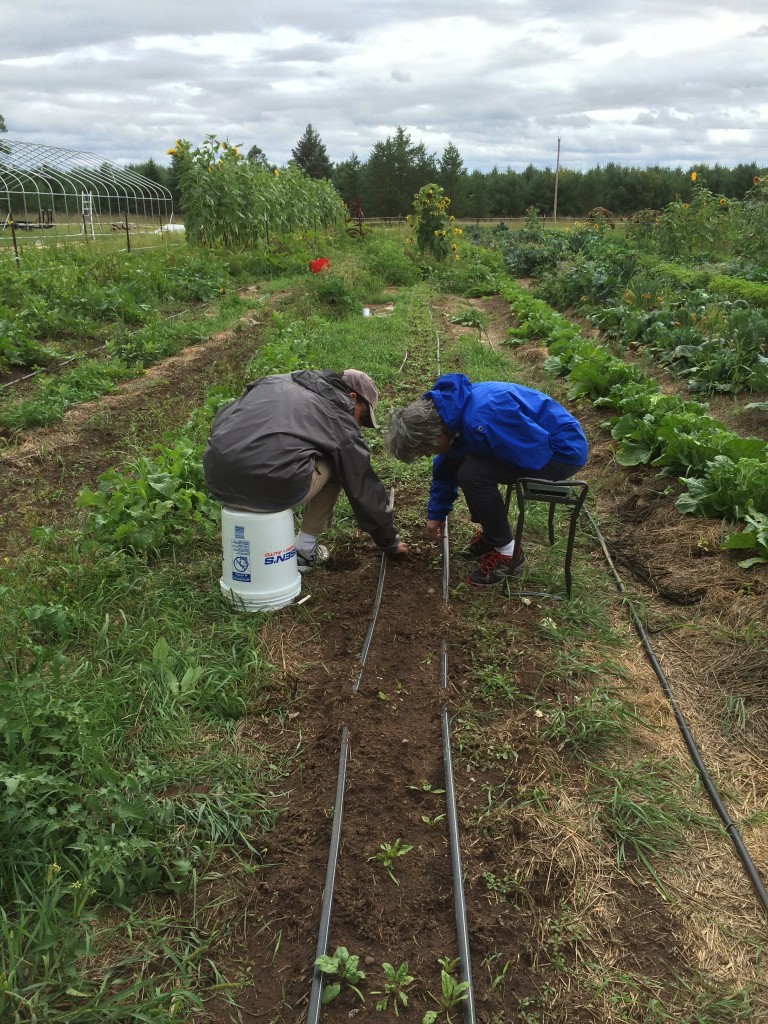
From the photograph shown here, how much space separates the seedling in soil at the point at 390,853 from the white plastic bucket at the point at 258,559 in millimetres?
1501

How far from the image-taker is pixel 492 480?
3766mm

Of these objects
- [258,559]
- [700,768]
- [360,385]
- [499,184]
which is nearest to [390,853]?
[700,768]

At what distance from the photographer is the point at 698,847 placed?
2500 mm

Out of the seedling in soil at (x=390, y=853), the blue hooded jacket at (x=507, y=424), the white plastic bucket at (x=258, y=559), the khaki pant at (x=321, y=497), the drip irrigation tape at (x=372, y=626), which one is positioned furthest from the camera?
the khaki pant at (x=321, y=497)

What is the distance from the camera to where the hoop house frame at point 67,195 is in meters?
15.1

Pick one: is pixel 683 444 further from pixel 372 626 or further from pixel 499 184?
pixel 499 184

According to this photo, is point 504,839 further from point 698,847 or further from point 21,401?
point 21,401

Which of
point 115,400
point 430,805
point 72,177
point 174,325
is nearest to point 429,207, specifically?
point 72,177

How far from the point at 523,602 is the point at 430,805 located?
154 cm

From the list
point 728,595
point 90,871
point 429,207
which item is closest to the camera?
point 90,871

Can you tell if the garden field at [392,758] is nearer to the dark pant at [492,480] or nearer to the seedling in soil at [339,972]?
the seedling in soil at [339,972]

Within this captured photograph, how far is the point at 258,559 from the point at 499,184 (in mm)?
57154

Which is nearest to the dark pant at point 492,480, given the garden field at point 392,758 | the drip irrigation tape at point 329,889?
the garden field at point 392,758

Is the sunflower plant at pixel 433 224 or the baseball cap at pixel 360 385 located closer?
the baseball cap at pixel 360 385
